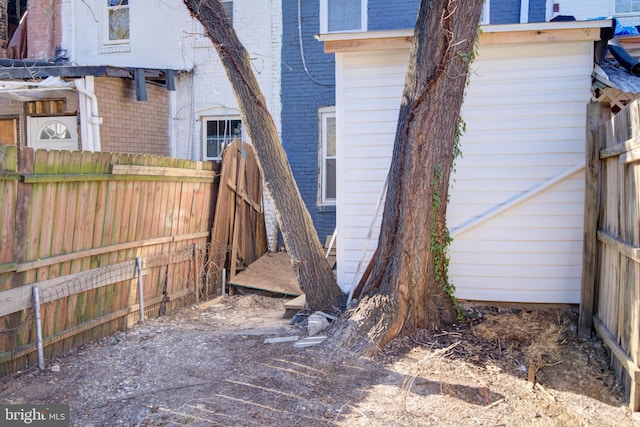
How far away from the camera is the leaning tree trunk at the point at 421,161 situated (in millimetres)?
5852

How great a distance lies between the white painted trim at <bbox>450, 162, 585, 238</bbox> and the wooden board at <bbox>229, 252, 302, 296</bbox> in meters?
3.07

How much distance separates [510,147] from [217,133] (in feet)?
21.7

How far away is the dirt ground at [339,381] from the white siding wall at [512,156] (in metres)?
0.53

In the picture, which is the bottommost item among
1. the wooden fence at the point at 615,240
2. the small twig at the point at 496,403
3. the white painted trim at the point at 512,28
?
the small twig at the point at 496,403

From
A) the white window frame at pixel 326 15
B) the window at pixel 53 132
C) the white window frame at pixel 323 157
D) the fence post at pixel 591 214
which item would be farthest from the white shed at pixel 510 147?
the window at pixel 53 132

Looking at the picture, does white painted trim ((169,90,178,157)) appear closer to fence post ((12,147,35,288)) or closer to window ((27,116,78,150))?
window ((27,116,78,150))

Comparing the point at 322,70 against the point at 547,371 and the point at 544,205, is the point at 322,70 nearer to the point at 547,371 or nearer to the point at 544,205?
the point at 544,205

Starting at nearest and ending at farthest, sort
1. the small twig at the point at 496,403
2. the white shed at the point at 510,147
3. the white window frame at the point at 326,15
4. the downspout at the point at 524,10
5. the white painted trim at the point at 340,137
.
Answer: the small twig at the point at 496,403, the white shed at the point at 510,147, the white painted trim at the point at 340,137, the downspout at the point at 524,10, the white window frame at the point at 326,15

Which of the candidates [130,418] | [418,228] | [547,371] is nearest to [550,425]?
[547,371]

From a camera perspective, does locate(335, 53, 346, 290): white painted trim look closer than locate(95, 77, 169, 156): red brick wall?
Yes

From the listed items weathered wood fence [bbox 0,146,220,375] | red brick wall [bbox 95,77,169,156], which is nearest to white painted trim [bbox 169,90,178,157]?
red brick wall [bbox 95,77,169,156]

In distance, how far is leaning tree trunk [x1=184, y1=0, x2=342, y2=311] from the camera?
6.57 m

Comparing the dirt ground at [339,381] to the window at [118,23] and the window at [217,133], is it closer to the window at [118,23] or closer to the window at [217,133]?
the window at [217,133]
